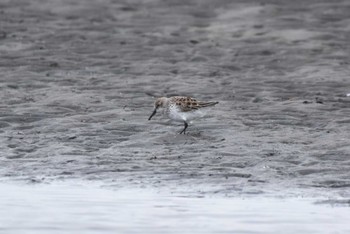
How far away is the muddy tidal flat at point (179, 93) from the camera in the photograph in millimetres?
13938

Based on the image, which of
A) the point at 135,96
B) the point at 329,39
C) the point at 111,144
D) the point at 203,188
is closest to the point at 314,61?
the point at 329,39

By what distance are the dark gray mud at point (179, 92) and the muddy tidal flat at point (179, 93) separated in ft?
0.08

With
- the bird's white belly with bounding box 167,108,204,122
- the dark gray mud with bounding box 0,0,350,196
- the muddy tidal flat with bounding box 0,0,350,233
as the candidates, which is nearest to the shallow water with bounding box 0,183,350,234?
the muddy tidal flat with bounding box 0,0,350,233

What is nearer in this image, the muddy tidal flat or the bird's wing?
the muddy tidal flat

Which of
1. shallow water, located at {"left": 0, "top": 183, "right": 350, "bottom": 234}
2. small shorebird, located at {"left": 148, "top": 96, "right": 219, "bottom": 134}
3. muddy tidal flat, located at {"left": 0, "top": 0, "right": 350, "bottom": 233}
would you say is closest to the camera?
shallow water, located at {"left": 0, "top": 183, "right": 350, "bottom": 234}

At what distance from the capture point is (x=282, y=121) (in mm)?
16922

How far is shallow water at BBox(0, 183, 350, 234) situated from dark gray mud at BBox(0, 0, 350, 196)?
532mm

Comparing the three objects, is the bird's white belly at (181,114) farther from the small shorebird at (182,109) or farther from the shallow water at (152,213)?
the shallow water at (152,213)

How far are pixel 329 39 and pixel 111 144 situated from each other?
27.5 ft

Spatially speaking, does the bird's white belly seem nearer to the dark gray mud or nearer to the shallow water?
the dark gray mud

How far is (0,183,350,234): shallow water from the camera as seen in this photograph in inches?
461

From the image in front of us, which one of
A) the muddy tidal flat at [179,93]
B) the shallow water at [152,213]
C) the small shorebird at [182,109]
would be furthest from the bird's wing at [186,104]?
the shallow water at [152,213]

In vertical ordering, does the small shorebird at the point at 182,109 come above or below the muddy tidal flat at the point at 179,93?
above

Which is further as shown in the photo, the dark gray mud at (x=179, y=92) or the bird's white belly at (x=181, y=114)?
the bird's white belly at (x=181, y=114)
